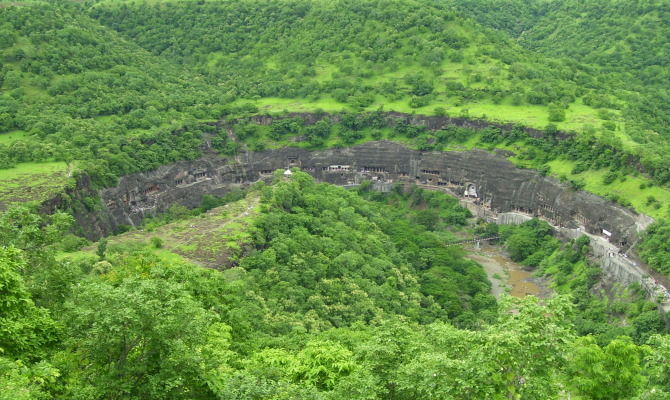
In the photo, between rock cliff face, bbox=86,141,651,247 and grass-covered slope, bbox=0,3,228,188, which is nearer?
rock cliff face, bbox=86,141,651,247

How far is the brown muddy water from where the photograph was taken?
59438mm

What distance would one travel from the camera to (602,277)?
5556 cm

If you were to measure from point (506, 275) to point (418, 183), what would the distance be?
61.1ft

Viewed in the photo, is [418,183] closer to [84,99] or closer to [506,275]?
[506,275]

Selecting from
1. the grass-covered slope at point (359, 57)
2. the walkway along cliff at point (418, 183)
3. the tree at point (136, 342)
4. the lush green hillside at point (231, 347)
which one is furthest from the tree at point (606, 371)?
the grass-covered slope at point (359, 57)

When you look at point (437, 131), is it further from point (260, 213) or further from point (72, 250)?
point (72, 250)

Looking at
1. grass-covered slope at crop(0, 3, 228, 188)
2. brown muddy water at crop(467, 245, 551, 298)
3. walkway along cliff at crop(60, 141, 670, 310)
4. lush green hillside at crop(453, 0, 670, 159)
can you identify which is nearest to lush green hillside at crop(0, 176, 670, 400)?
brown muddy water at crop(467, 245, 551, 298)

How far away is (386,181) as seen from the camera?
79.4 m

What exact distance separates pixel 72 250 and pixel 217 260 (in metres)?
9.08

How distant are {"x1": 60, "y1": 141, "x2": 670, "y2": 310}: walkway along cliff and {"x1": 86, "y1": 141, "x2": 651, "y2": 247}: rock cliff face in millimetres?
90

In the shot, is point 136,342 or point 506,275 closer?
point 136,342

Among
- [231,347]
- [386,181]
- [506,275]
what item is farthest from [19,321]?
[386,181]

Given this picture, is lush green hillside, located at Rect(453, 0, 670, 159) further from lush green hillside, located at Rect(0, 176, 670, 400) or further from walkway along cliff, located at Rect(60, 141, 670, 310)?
lush green hillside, located at Rect(0, 176, 670, 400)

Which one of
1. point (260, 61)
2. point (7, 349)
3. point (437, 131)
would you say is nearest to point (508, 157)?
point (437, 131)
